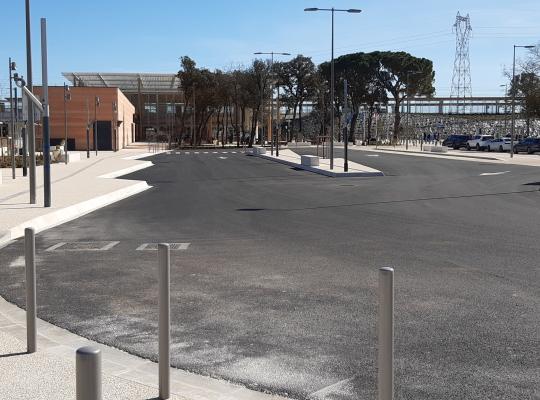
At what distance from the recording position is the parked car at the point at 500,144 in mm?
65562

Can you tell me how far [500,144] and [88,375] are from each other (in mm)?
68435

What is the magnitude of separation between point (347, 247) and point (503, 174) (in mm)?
23133

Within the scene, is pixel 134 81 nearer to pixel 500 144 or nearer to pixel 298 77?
pixel 298 77

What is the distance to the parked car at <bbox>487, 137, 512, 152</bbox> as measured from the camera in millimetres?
65562

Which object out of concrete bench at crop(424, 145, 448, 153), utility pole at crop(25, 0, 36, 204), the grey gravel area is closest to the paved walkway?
the grey gravel area

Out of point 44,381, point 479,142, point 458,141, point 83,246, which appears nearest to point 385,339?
point 44,381

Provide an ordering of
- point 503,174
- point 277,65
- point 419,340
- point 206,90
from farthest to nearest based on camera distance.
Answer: point 277,65
point 206,90
point 503,174
point 419,340

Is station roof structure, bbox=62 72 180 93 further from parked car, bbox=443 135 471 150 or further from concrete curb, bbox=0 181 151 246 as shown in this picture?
concrete curb, bbox=0 181 151 246

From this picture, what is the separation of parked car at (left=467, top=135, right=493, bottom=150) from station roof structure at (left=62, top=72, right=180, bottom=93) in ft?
174

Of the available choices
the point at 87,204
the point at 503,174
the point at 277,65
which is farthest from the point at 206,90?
the point at 87,204

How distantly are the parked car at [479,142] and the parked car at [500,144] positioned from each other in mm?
730

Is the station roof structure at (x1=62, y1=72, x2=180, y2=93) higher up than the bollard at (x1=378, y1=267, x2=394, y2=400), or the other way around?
the station roof structure at (x1=62, y1=72, x2=180, y2=93)

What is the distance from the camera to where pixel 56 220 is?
13539 mm

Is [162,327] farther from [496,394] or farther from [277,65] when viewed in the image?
[277,65]
